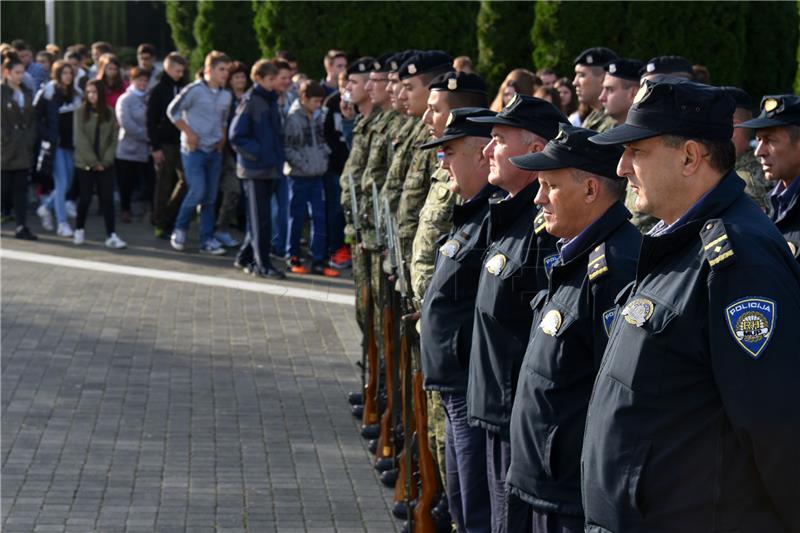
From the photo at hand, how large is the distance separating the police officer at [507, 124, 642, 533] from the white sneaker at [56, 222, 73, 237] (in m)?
13.0

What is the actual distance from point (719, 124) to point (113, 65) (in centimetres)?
1510

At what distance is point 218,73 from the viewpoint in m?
15.1

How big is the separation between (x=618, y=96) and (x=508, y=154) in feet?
9.61

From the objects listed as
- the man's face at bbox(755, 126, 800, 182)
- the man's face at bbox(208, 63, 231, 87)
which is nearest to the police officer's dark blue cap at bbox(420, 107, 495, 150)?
the man's face at bbox(755, 126, 800, 182)

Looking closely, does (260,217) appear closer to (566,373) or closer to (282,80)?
(282,80)

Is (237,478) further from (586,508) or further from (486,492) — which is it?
(586,508)

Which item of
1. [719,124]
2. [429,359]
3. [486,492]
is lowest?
[486,492]

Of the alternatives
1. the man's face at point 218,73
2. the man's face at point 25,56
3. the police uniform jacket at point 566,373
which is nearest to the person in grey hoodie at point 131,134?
the man's face at point 218,73

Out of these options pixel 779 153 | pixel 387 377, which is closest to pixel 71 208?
pixel 387 377

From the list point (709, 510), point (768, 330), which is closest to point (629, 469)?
point (709, 510)

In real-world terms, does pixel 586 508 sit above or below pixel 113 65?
above

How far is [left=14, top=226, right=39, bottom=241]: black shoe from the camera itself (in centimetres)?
1627

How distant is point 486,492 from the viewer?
18.0 feet

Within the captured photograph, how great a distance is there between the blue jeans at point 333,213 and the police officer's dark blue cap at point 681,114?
11576mm
